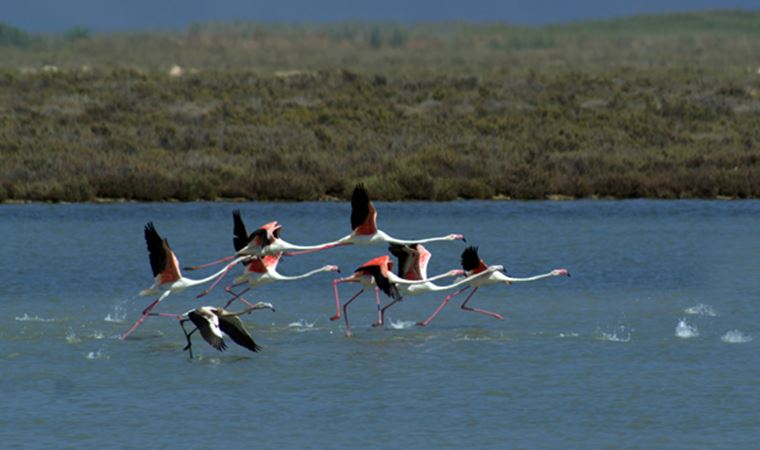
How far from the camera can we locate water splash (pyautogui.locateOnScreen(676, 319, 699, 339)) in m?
17.6

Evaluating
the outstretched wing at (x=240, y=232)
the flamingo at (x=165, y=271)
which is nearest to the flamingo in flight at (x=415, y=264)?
the outstretched wing at (x=240, y=232)

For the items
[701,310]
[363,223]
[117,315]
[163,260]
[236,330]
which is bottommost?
[701,310]

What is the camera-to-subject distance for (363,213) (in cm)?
1639

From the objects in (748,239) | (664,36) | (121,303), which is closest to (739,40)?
(664,36)

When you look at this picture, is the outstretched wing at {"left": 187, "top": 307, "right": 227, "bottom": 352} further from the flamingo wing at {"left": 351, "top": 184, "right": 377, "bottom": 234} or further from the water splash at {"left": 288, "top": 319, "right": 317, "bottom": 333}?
the water splash at {"left": 288, "top": 319, "right": 317, "bottom": 333}

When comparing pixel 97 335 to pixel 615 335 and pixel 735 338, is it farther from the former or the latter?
pixel 735 338

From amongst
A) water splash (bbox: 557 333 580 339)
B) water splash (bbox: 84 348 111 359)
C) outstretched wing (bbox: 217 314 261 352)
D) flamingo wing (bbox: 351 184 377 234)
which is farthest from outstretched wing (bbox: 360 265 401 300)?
water splash (bbox: 84 348 111 359)

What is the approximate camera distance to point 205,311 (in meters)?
15.2

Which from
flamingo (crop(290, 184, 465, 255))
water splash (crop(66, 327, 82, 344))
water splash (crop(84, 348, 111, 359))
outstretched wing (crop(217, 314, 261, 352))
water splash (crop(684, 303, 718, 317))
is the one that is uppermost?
flamingo (crop(290, 184, 465, 255))

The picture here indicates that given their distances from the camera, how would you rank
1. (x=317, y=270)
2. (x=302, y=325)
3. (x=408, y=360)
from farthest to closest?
(x=302, y=325), (x=317, y=270), (x=408, y=360)

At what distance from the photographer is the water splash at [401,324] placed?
18.4 metres

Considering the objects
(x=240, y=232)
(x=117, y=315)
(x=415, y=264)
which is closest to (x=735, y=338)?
(x=415, y=264)

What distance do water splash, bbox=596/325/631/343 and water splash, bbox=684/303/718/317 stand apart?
1612 mm

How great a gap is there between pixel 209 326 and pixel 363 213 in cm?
214
